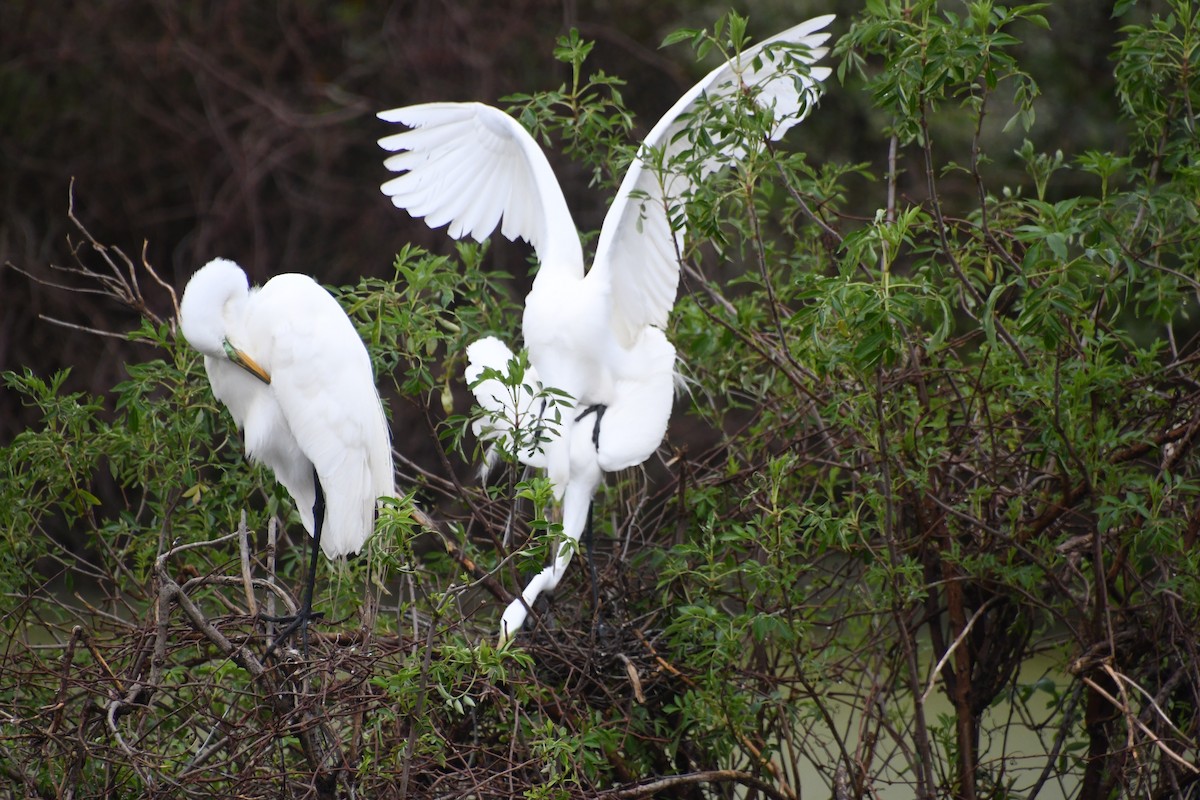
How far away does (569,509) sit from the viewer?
8.99 feet

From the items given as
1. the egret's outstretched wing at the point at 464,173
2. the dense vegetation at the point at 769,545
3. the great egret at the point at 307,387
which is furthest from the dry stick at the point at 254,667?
the egret's outstretched wing at the point at 464,173

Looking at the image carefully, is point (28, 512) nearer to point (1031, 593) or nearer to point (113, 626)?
point (113, 626)

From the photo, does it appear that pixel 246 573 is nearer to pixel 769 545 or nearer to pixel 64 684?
pixel 64 684

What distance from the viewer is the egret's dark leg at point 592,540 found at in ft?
8.42

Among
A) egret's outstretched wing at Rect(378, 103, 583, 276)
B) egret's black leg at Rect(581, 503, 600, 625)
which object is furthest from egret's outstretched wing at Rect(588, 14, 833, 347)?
egret's black leg at Rect(581, 503, 600, 625)

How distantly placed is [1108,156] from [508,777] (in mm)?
1414

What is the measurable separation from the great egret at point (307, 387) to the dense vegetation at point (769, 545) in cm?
8

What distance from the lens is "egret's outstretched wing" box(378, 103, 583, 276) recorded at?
3.03 metres

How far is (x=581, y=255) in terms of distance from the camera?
2922 mm

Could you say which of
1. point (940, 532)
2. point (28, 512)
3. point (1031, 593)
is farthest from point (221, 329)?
point (1031, 593)

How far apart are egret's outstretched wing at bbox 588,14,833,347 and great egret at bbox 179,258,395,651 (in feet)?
1.90

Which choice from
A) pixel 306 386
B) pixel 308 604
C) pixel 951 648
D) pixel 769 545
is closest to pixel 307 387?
pixel 306 386

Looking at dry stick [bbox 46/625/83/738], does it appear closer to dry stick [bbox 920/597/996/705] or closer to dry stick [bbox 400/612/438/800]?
dry stick [bbox 400/612/438/800]

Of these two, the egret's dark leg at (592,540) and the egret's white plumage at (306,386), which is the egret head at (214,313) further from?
the egret's dark leg at (592,540)
